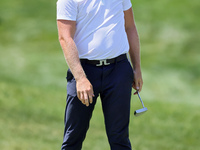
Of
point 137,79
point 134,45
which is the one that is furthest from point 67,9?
point 137,79

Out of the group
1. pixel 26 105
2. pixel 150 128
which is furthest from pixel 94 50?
pixel 26 105

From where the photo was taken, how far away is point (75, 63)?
11.8 ft

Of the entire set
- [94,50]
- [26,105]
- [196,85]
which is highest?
[94,50]

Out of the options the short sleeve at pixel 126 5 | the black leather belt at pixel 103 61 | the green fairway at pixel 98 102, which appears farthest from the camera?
the green fairway at pixel 98 102

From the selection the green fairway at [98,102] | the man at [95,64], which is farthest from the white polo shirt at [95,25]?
the green fairway at [98,102]

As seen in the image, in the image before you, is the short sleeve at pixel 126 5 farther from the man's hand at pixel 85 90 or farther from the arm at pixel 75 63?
the man's hand at pixel 85 90

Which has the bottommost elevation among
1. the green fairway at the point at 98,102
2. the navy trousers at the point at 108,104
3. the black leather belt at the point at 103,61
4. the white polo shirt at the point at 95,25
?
the green fairway at the point at 98,102

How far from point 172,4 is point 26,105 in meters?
10.7

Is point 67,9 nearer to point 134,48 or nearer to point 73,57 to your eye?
point 73,57

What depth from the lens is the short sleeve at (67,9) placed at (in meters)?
3.58

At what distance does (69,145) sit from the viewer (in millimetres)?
3908

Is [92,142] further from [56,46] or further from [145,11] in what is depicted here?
[145,11]

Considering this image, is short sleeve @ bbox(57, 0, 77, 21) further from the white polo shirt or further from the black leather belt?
the black leather belt

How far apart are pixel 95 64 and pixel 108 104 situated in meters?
0.33
